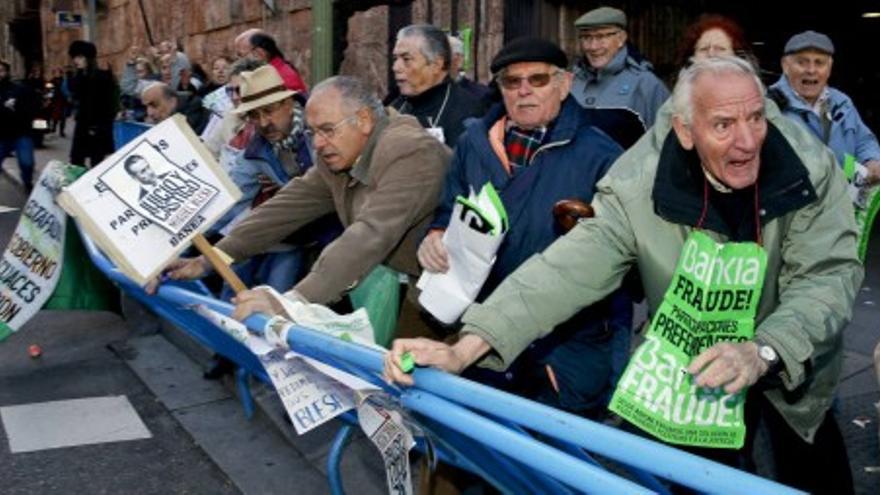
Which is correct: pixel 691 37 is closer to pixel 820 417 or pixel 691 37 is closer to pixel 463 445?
pixel 820 417

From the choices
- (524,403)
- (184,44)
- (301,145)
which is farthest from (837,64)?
(524,403)

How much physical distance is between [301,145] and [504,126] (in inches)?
67.3

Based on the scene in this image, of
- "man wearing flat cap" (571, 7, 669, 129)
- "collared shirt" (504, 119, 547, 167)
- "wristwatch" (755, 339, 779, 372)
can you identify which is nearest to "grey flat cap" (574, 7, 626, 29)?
"man wearing flat cap" (571, 7, 669, 129)

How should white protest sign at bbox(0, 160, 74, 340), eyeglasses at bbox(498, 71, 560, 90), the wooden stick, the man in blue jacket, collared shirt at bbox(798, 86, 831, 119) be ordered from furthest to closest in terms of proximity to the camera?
1. white protest sign at bbox(0, 160, 74, 340)
2. collared shirt at bbox(798, 86, 831, 119)
3. the wooden stick
4. eyeglasses at bbox(498, 71, 560, 90)
5. the man in blue jacket

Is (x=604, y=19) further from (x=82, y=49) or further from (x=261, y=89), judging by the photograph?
(x=82, y=49)

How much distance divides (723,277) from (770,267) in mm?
166

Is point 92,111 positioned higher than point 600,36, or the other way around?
point 600,36

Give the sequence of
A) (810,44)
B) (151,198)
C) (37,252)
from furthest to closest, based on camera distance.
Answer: (37,252), (810,44), (151,198)

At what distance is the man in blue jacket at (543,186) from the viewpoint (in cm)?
272

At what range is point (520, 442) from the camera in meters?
1.74

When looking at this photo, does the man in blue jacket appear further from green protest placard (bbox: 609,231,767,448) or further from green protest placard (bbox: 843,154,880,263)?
green protest placard (bbox: 843,154,880,263)

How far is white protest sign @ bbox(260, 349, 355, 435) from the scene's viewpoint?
2.55 metres

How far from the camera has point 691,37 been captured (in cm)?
411

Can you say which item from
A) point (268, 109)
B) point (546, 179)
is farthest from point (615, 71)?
point (546, 179)
